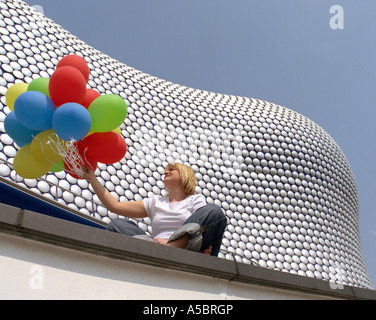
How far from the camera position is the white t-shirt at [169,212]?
2.10 metres

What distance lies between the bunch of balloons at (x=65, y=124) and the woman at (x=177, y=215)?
0.42ft

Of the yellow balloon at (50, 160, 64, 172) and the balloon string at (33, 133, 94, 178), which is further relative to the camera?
the yellow balloon at (50, 160, 64, 172)

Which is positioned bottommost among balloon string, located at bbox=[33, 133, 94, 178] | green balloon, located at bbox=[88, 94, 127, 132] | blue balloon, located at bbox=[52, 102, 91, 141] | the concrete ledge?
the concrete ledge

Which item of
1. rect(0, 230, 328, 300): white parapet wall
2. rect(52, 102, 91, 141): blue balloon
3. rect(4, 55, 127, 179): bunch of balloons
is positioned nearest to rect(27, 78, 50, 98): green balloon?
rect(4, 55, 127, 179): bunch of balloons

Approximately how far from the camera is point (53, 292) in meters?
1.30

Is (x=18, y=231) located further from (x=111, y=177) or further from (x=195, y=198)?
(x=111, y=177)

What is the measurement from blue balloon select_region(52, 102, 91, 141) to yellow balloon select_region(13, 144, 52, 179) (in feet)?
0.81

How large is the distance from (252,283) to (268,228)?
334 inches

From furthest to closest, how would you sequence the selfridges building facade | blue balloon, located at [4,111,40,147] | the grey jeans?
the selfridges building facade, blue balloon, located at [4,111,40,147], the grey jeans

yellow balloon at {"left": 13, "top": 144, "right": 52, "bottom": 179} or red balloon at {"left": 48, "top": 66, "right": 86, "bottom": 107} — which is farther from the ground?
red balloon at {"left": 48, "top": 66, "right": 86, "bottom": 107}

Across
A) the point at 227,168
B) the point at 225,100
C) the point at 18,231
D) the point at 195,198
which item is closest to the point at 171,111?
the point at 227,168

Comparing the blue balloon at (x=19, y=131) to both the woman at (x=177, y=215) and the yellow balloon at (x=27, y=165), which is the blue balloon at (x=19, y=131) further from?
the woman at (x=177, y=215)

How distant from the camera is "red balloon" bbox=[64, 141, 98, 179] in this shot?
2100mm

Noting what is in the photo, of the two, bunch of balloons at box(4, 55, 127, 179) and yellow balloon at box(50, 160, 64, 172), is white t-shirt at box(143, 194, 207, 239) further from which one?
yellow balloon at box(50, 160, 64, 172)
